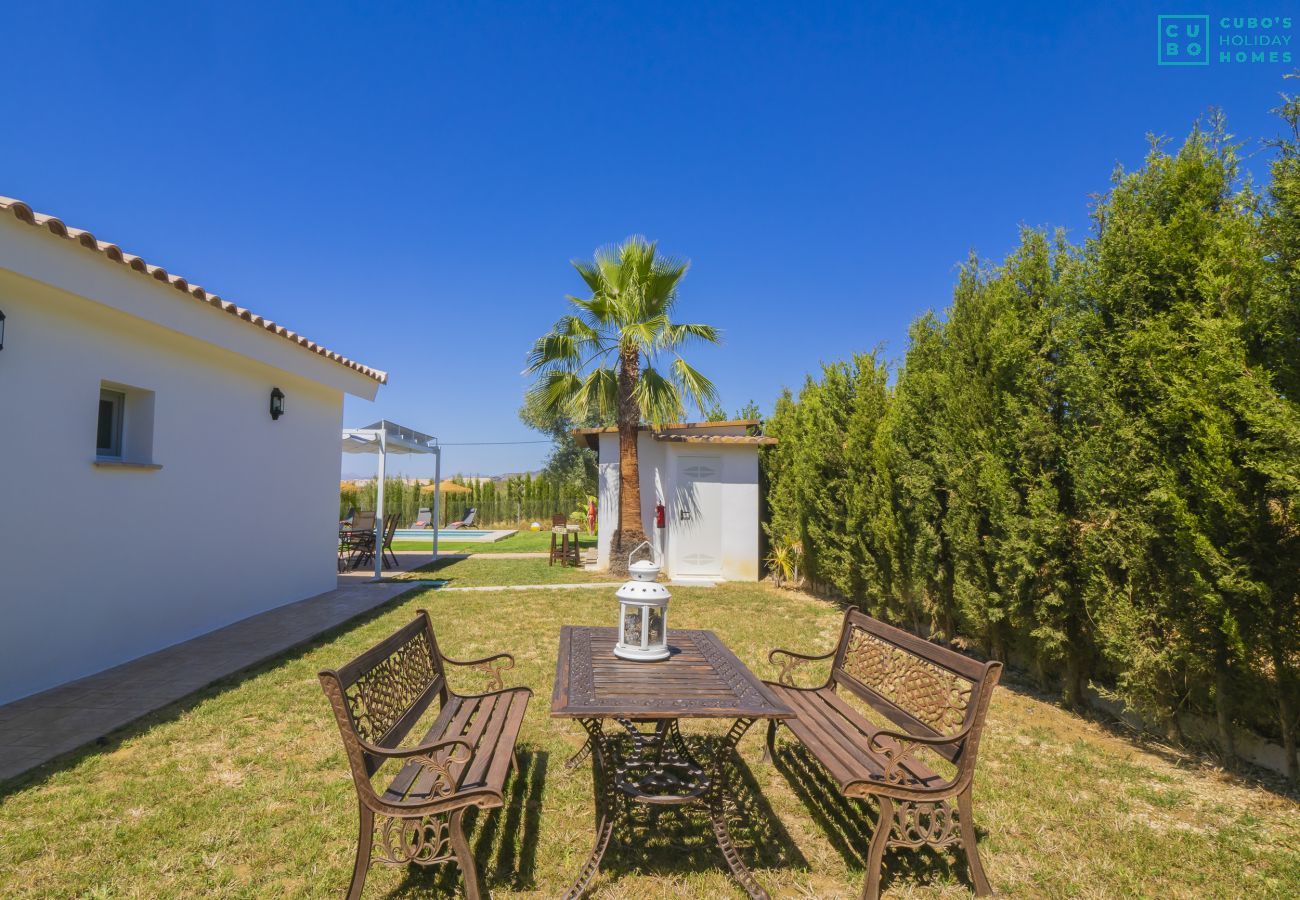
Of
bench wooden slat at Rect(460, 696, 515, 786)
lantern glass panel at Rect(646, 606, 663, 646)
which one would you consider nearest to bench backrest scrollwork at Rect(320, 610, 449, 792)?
bench wooden slat at Rect(460, 696, 515, 786)

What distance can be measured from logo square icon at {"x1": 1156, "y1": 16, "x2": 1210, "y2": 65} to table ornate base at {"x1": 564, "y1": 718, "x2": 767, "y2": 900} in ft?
21.1

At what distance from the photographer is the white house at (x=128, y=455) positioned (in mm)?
4520

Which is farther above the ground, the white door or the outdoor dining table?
the white door

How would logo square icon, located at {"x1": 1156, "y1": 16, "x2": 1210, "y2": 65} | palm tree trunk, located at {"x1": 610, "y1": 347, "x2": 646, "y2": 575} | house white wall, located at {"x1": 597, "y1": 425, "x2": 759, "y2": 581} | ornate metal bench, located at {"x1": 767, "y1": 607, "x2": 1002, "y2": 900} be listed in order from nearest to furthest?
ornate metal bench, located at {"x1": 767, "y1": 607, "x2": 1002, "y2": 900}
logo square icon, located at {"x1": 1156, "y1": 16, "x2": 1210, "y2": 65}
palm tree trunk, located at {"x1": 610, "y1": 347, "x2": 646, "y2": 575}
house white wall, located at {"x1": 597, "y1": 425, "x2": 759, "y2": 581}

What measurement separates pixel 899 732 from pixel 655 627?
4.43 feet

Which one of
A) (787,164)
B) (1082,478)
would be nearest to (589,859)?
(1082,478)

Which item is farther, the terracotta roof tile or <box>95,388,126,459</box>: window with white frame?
<box>95,388,126,459</box>: window with white frame

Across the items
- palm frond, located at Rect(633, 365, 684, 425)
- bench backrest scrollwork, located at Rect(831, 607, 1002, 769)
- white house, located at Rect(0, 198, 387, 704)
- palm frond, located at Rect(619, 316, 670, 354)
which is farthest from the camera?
palm frond, located at Rect(633, 365, 684, 425)

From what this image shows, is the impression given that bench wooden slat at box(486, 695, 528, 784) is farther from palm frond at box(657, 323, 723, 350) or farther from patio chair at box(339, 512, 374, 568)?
patio chair at box(339, 512, 374, 568)

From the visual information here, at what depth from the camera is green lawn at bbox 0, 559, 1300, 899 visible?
8.03 feet

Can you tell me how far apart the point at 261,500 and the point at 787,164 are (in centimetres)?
1006

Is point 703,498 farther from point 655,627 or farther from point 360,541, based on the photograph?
point 655,627

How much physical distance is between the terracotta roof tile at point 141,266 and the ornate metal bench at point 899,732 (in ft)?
18.8

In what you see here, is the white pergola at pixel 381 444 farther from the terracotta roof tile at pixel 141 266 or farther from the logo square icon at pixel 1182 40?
the logo square icon at pixel 1182 40
